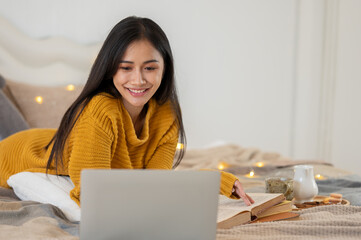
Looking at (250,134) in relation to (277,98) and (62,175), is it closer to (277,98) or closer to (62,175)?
(277,98)

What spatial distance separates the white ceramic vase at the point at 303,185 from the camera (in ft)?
5.63

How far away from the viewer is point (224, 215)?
141 cm

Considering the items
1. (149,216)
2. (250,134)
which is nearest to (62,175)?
(149,216)

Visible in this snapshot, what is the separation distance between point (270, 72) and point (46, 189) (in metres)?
2.70

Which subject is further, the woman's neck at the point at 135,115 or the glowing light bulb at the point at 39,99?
the glowing light bulb at the point at 39,99

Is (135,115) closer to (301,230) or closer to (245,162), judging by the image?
(301,230)

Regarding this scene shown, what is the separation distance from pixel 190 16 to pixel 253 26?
568mm

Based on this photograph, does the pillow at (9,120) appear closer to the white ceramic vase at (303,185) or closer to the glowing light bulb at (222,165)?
the glowing light bulb at (222,165)

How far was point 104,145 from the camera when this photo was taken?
1.61 metres

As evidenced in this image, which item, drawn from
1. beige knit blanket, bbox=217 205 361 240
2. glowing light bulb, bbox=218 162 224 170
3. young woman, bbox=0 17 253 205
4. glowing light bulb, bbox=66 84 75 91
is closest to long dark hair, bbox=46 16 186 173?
young woman, bbox=0 17 253 205

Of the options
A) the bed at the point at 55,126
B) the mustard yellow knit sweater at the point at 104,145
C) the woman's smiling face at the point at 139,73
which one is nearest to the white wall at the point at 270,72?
the bed at the point at 55,126

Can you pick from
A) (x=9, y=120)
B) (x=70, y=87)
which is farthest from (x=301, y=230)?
(x=70, y=87)

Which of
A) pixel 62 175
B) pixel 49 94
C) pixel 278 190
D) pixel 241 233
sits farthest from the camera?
pixel 49 94

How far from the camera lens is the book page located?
1.41m
